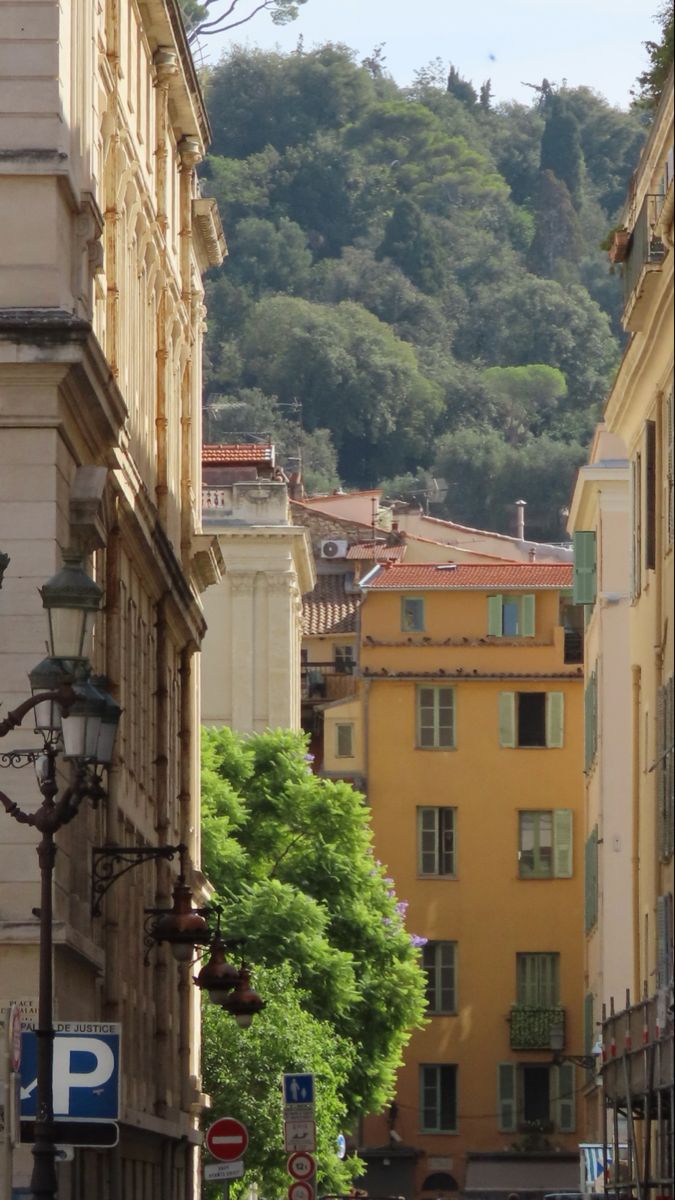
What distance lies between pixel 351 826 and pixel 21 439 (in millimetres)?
30556

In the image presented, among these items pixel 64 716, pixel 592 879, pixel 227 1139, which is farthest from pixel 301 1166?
pixel 592 879

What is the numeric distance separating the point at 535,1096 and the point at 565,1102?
0.75 metres

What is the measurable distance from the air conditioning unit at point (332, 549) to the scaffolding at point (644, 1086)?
58325 millimetres

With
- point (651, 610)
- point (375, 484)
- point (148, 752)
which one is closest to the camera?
point (651, 610)

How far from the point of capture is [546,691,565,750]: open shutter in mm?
79125

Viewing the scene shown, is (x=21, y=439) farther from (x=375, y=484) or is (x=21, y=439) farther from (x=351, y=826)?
(x=375, y=484)

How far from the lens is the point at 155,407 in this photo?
42500mm

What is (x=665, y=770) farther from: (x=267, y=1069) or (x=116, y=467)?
(x=267, y=1069)

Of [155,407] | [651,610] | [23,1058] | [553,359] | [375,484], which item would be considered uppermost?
[553,359]

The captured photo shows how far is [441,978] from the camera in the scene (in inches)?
3068

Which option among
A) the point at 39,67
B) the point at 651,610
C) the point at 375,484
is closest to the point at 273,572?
the point at 651,610

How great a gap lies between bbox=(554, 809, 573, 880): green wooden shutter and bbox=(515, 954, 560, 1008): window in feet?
6.65

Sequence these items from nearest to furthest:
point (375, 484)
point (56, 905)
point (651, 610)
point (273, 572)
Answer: point (56, 905), point (651, 610), point (273, 572), point (375, 484)

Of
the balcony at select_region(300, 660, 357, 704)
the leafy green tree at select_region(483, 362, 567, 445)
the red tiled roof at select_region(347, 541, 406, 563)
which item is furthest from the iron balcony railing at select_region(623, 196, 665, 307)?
the leafy green tree at select_region(483, 362, 567, 445)
